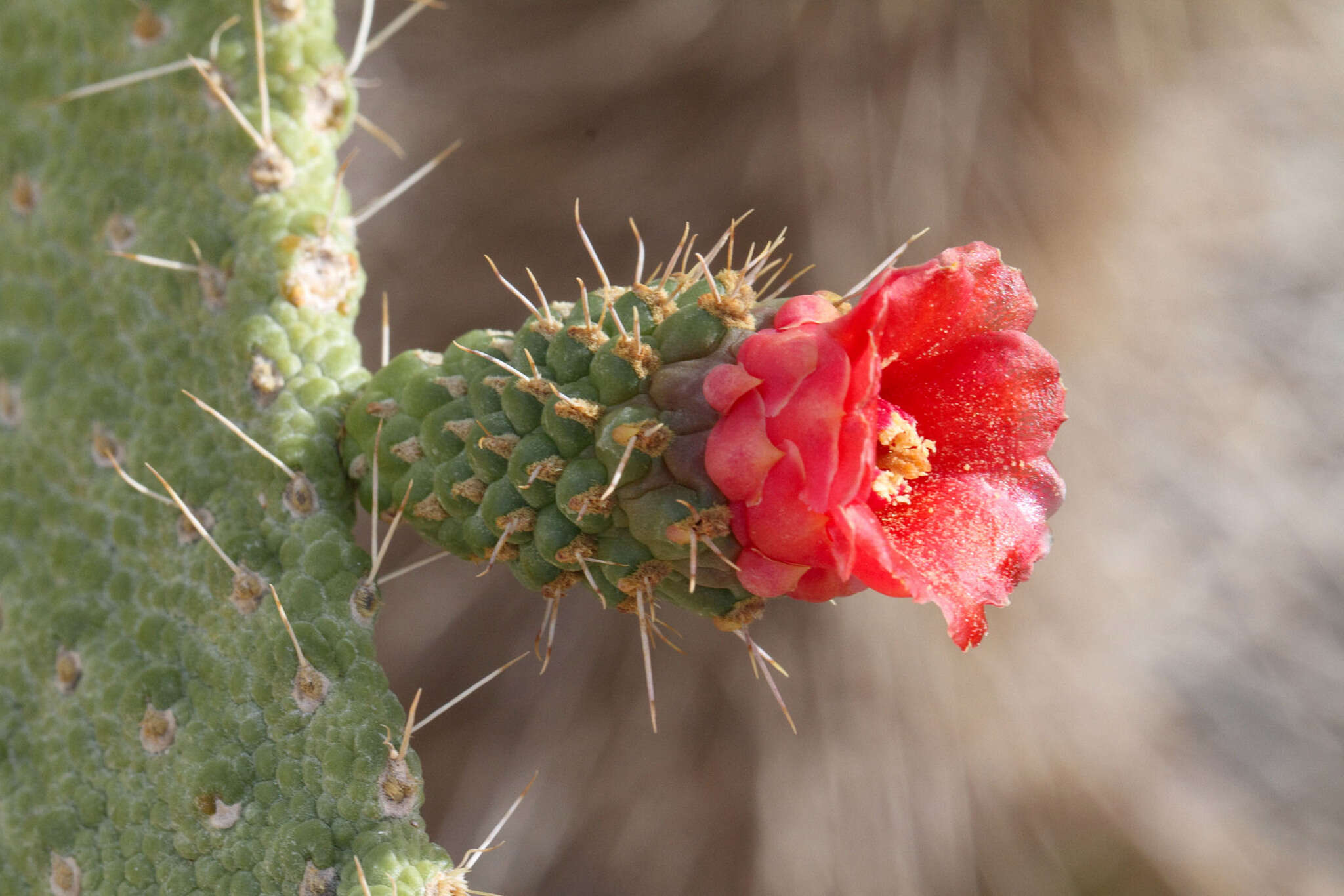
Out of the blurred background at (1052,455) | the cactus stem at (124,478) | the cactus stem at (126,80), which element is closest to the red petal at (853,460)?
the cactus stem at (124,478)

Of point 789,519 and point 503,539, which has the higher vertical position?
point 789,519

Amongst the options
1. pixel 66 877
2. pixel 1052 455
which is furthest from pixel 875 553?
pixel 1052 455

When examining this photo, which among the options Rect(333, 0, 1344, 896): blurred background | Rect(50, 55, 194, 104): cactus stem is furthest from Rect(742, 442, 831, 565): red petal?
Rect(333, 0, 1344, 896): blurred background

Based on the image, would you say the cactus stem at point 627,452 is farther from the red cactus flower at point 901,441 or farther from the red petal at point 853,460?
the red petal at point 853,460

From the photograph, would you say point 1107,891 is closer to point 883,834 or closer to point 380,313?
point 883,834

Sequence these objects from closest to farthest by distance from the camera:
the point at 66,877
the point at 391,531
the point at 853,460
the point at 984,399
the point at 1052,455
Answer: the point at 853,460 < the point at 984,399 < the point at 391,531 < the point at 66,877 < the point at 1052,455

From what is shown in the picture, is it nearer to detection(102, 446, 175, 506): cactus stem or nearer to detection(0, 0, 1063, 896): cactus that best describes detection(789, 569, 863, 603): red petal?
detection(0, 0, 1063, 896): cactus

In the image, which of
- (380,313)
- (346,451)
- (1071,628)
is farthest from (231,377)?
(1071,628)

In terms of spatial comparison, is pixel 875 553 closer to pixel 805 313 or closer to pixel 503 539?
pixel 805 313
